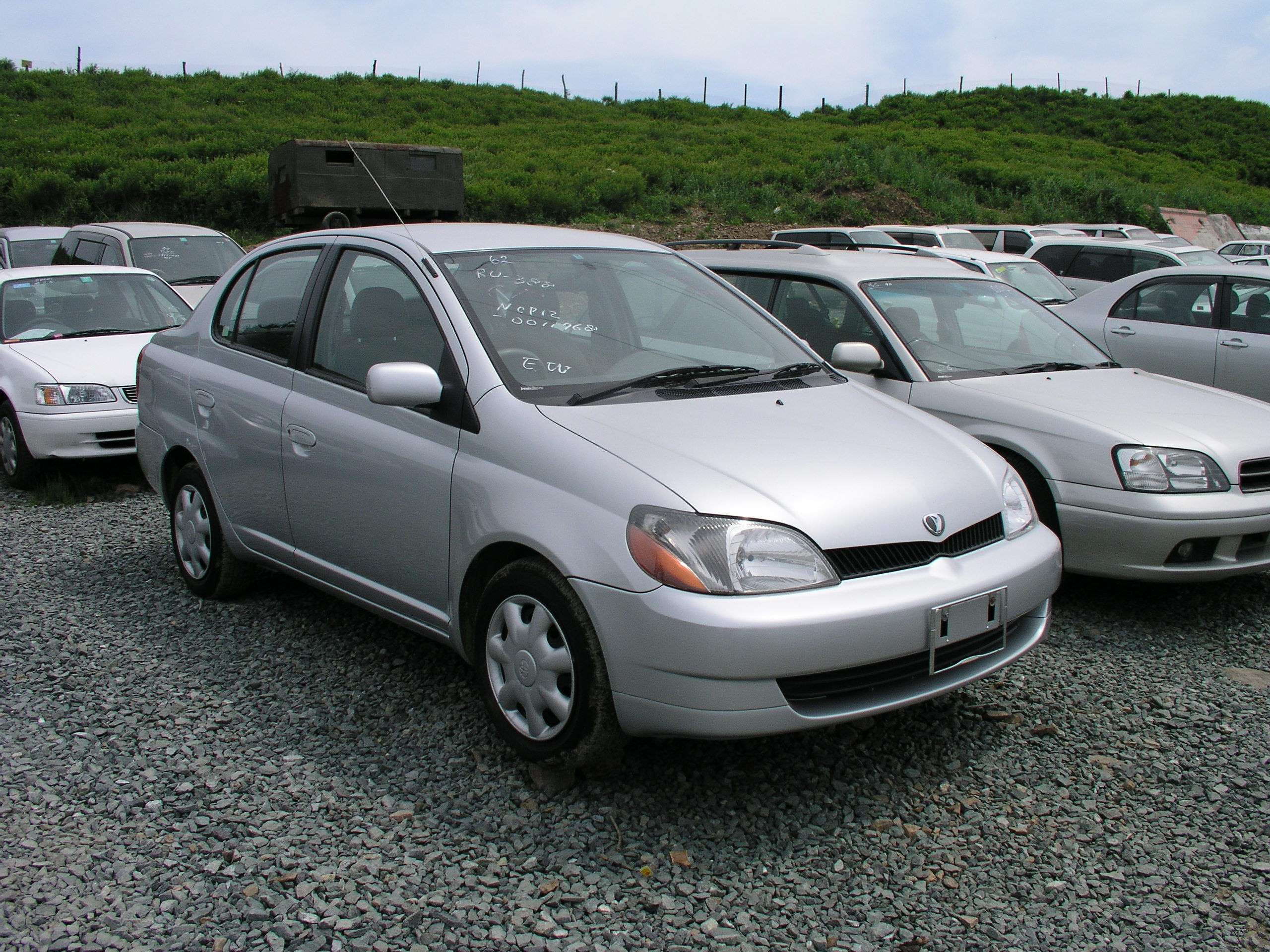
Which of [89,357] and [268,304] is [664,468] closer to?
[268,304]

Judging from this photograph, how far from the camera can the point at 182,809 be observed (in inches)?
121

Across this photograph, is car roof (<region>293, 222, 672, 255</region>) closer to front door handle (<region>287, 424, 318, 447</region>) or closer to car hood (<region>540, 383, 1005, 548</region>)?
front door handle (<region>287, 424, 318, 447</region>)

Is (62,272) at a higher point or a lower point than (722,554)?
higher

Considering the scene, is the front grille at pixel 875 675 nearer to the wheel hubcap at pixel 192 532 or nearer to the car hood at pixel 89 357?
the wheel hubcap at pixel 192 532

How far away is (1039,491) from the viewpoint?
15.8 ft

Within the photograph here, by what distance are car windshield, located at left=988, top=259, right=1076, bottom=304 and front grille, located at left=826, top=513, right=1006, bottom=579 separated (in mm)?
8410

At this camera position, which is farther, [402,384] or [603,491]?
[402,384]

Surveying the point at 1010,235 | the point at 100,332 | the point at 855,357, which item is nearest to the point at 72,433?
the point at 100,332

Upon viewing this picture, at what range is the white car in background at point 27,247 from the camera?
12.9 metres

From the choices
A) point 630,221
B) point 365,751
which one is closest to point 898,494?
point 365,751

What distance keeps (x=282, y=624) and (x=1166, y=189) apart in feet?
125

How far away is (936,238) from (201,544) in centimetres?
1593

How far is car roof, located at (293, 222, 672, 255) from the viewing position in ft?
12.8

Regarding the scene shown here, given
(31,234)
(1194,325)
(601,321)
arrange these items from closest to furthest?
(601,321), (1194,325), (31,234)
